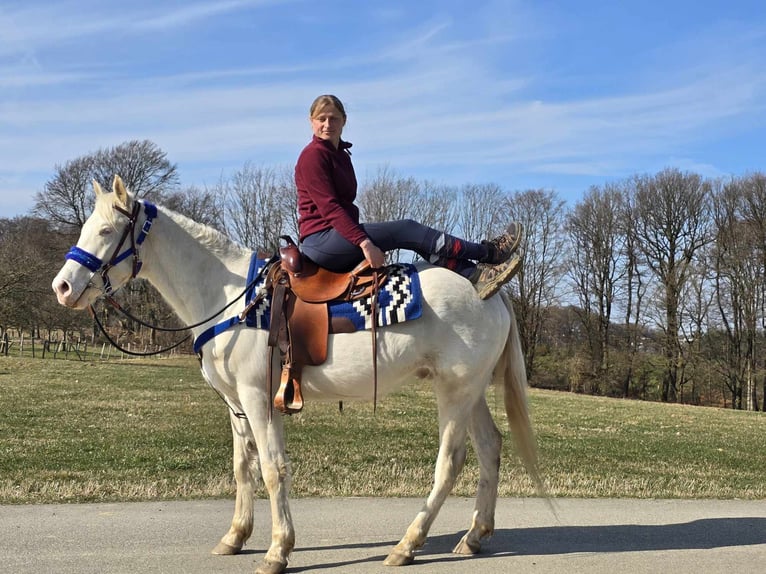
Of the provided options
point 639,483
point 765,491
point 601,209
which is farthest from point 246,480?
point 601,209

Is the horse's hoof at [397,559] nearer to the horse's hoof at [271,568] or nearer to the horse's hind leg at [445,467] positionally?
the horse's hind leg at [445,467]

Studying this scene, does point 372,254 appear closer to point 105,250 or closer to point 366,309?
point 366,309

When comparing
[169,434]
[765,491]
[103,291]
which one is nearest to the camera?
[103,291]

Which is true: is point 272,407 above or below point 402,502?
above

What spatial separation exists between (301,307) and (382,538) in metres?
2.09

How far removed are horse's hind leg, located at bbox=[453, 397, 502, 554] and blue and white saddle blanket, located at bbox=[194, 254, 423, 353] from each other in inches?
47.4

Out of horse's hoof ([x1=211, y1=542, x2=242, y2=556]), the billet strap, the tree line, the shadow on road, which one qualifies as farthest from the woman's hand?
the tree line

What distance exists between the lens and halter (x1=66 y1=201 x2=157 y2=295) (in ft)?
17.0

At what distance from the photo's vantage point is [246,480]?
18.9 feet

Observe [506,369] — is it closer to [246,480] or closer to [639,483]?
[246,480]

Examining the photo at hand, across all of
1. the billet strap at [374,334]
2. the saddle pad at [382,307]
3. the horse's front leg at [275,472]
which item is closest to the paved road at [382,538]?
the horse's front leg at [275,472]

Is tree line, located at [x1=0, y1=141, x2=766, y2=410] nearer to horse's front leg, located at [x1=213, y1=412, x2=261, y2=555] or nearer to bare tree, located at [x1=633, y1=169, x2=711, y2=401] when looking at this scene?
bare tree, located at [x1=633, y1=169, x2=711, y2=401]

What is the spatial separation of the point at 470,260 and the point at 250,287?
1.69m

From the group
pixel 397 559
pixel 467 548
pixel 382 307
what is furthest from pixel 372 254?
pixel 467 548
